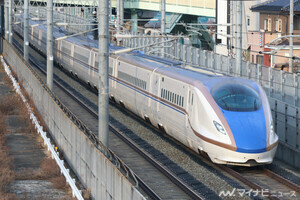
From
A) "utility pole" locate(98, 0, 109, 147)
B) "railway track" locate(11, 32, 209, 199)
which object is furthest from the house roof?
"utility pole" locate(98, 0, 109, 147)

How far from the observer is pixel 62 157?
22.2m

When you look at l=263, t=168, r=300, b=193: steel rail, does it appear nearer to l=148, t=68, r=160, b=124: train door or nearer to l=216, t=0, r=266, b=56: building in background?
l=148, t=68, r=160, b=124: train door

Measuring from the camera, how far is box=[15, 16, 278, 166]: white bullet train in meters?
18.8

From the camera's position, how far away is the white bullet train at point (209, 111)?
18.8m

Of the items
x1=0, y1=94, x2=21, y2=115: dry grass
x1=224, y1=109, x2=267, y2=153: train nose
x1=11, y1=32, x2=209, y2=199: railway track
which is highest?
x1=224, y1=109, x2=267, y2=153: train nose

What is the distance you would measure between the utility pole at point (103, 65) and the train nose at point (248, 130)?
3716 mm

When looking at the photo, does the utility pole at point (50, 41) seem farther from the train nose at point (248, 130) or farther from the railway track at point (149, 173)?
the train nose at point (248, 130)

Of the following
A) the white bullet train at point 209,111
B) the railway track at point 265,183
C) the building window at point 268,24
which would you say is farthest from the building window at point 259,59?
the railway track at point 265,183

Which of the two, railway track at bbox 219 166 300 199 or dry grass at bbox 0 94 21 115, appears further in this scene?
dry grass at bbox 0 94 21 115

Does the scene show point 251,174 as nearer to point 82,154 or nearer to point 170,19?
point 82,154

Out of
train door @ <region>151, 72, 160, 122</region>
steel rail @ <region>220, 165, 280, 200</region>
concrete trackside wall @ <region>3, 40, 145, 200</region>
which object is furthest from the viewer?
train door @ <region>151, 72, 160, 122</region>

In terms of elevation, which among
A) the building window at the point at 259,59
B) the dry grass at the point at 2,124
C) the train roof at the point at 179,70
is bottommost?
the dry grass at the point at 2,124

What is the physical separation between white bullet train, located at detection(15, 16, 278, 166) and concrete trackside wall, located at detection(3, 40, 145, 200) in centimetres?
386

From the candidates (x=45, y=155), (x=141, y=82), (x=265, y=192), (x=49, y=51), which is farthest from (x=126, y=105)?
(x=265, y=192)
